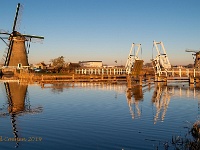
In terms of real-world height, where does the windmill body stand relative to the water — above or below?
above

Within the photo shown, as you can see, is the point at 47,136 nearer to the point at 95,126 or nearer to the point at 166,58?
the point at 95,126

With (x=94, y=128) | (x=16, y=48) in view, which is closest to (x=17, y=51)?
(x=16, y=48)

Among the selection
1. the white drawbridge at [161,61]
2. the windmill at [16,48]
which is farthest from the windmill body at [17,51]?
the white drawbridge at [161,61]

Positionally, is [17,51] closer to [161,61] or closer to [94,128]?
[161,61]

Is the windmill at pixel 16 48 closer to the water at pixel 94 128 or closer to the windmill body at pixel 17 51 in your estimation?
the windmill body at pixel 17 51

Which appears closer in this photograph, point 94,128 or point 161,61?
point 94,128

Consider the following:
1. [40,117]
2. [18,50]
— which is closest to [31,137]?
[40,117]

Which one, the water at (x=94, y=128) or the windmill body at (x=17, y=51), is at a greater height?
the windmill body at (x=17, y=51)

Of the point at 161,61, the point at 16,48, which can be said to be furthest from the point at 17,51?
the point at 161,61

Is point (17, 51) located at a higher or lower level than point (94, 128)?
higher

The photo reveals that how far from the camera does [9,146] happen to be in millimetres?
11586

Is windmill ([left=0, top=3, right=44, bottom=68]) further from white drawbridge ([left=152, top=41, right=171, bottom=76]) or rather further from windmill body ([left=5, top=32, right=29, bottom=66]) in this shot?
white drawbridge ([left=152, top=41, right=171, bottom=76])

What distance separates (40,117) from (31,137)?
5.17 metres

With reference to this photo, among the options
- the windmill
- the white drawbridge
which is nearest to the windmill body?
the windmill
